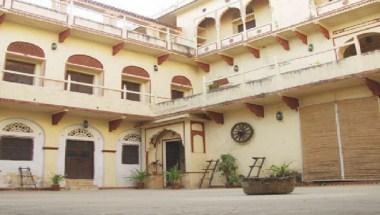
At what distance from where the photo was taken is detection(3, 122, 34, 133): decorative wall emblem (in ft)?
42.4

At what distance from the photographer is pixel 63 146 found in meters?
14.1

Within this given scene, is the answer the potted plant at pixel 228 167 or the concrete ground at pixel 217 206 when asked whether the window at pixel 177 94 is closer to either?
the potted plant at pixel 228 167

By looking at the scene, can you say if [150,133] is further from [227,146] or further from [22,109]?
[22,109]

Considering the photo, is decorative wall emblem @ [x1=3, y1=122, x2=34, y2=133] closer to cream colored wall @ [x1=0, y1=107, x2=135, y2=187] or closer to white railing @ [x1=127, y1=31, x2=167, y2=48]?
cream colored wall @ [x1=0, y1=107, x2=135, y2=187]

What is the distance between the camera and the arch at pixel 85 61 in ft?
49.0

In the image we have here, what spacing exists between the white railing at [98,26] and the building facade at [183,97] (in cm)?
4

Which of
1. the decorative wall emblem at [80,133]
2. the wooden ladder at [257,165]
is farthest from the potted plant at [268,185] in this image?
the decorative wall emblem at [80,133]

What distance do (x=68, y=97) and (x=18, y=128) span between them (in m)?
1.84

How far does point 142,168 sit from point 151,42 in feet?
16.5

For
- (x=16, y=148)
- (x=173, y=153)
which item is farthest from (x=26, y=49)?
(x=173, y=153)

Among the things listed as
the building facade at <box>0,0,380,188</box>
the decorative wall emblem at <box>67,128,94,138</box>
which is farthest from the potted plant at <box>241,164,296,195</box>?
the decorative wall emblem at <box>67,128,94,138</box>

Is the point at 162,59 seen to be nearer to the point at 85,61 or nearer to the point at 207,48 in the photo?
the point at 207,48

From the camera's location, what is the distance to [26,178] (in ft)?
42.7

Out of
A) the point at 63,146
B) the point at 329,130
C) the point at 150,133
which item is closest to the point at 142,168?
the point at 150,133
